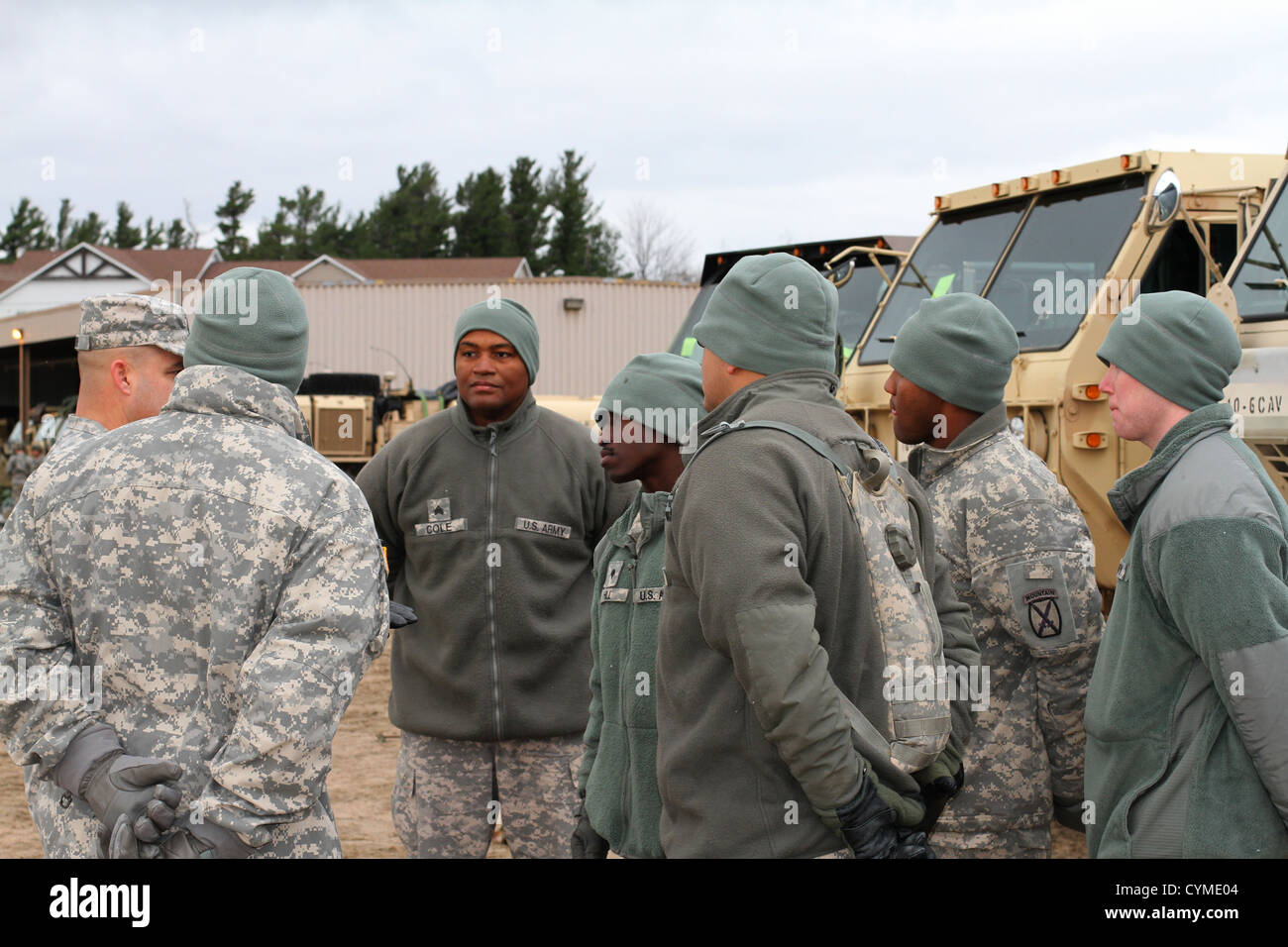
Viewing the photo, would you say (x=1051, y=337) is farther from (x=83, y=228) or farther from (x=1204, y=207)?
(x=83, y=228)

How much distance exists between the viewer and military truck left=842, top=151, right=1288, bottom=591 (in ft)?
18.1

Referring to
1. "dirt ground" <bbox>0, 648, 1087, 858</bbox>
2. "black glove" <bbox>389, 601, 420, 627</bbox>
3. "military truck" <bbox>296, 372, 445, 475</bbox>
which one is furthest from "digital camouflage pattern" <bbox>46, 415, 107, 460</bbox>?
"military truck" <bbox>296, 372, 445, 475</bbox>

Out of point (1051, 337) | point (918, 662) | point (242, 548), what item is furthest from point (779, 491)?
point (1051, 337)

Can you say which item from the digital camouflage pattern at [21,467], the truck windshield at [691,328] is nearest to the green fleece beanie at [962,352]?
the truck windshield at [691,328]

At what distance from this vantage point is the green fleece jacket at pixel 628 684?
2.71 metres

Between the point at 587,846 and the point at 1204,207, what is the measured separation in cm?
443

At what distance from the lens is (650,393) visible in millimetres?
3104

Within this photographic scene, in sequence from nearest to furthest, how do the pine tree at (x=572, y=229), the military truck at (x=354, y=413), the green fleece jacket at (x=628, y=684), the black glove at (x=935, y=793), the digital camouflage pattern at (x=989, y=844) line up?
the black glove at (x=935, y=793), the green fleece jacket at (x=628, y=684), the digital camouflage pattern at (x=989, y=844), the military truck at (x=354, y=413), the pine tree at (x=572, y=229)

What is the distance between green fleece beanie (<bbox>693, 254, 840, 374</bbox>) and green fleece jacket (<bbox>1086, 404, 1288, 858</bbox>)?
720 mm

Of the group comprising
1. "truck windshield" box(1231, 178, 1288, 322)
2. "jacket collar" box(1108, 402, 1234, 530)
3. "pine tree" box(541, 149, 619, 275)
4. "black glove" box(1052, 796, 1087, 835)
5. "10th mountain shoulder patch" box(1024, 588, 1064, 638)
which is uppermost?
"pine tree" box(541, 149, 619, 275)

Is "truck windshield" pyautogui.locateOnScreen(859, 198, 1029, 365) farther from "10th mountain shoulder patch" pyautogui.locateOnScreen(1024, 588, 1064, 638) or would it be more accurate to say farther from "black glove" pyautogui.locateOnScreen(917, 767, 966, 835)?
"black glove" pyautogui.locateOnScreen(917, 767, 966, 835)

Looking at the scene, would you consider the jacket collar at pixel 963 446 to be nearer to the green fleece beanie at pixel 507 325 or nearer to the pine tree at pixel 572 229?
the green fleece beanie at pixel 507 325

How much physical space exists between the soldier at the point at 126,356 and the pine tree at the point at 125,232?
69101 mm
